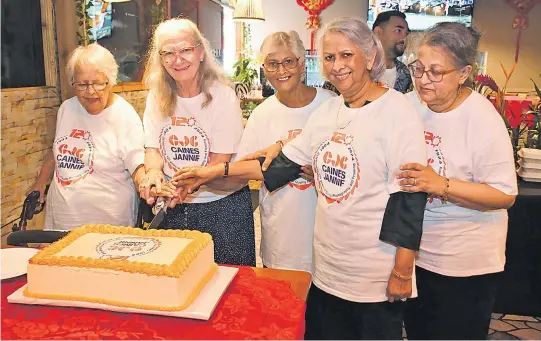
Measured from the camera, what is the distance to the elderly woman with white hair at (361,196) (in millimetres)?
1339

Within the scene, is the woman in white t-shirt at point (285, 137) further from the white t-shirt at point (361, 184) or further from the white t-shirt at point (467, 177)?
the white t-shirt at point (467, 177)

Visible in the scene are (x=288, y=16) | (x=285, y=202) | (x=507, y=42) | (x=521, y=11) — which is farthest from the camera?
(x=288, y=16)

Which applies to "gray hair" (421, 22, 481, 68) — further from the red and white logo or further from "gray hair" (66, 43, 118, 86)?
"gray hair" (66, 43, 118, 86)

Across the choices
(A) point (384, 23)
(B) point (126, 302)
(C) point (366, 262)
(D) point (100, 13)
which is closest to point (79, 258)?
(B) point (126, 302)

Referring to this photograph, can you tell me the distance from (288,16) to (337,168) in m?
6.51

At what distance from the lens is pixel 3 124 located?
6.50 feet

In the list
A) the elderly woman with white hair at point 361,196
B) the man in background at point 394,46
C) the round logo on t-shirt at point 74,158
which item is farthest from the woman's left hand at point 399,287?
the man in background at point 394,46

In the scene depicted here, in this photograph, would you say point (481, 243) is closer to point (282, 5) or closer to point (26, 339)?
point (26, 339)

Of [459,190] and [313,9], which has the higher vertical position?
[313,9]

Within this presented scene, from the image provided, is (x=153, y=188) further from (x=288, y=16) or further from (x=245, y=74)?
(x=288, y=16)

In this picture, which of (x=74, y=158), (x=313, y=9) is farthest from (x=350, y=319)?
(x=313, y=9)

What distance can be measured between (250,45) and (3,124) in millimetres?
5724

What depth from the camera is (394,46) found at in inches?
112

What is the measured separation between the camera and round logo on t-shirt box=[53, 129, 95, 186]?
6.56 ft
